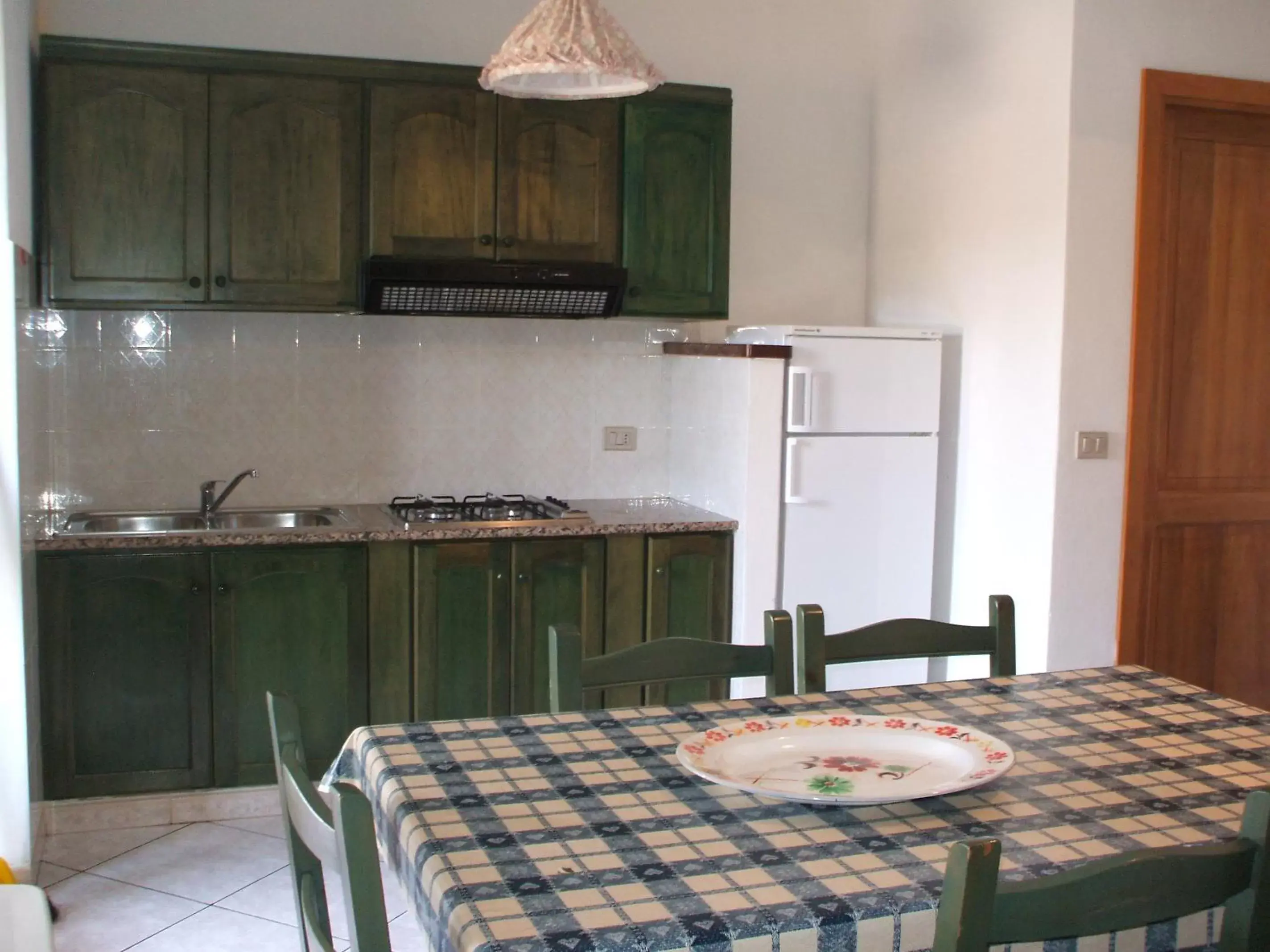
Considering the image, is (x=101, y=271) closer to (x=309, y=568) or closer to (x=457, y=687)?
(x=309, y=568)

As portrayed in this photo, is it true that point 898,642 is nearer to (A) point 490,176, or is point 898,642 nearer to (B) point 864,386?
(B) point 864,386

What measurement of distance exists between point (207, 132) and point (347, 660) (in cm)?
159

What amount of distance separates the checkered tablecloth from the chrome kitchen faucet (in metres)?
2.14

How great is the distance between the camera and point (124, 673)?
374 centimetres

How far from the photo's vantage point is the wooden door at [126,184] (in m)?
3.75

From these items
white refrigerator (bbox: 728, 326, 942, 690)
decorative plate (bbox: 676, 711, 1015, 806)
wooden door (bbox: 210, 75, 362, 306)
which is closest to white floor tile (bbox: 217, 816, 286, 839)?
wooden door (bbox: 210, 75, 362, 306)

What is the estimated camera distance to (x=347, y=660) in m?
3.91

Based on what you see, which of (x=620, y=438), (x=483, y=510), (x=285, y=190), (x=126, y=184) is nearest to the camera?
(x=126, y=184)

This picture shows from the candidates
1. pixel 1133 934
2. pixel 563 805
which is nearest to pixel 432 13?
pixel 563 805

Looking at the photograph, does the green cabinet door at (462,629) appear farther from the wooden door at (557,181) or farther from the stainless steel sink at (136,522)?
the wooden door at (557,181)

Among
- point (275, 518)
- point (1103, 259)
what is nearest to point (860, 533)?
point (1103, 259)

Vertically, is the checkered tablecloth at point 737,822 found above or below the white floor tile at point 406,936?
above

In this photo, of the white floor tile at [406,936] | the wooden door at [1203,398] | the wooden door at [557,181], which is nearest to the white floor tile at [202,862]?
the white floor tile at [406,936]

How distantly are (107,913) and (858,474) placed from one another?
8.01ft
